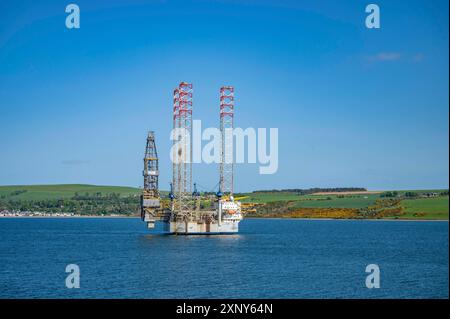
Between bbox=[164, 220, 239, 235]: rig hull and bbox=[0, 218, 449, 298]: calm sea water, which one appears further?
bbox=[164, 220, 239, 235]: rig hull

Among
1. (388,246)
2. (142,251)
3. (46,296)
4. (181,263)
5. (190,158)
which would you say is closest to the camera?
(46,296)

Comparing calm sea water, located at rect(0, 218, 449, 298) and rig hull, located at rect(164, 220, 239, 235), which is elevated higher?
rig hull, located at rect(164, 220, 239, 235)

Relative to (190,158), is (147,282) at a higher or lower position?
lower

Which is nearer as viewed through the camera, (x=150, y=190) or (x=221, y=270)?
(x=221, y=270)

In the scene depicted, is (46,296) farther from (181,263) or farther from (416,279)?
(416,279)

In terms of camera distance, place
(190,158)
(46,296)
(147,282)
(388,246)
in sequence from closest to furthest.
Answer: (46,296), (147,282), (388,246), (190,158)

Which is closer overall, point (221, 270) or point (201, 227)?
point (221, 270)

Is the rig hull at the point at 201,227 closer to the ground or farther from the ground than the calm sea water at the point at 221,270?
farther from the ground

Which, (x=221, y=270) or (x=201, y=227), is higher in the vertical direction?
(x=201, y=227)

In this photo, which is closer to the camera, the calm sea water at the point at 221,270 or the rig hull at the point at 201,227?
the calm sea water at the point at 221,270
